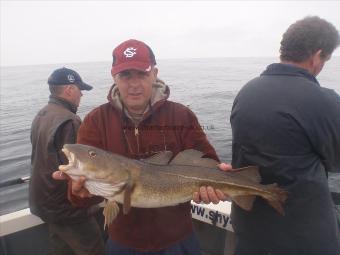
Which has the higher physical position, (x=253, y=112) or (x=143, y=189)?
(x=253, y=112)

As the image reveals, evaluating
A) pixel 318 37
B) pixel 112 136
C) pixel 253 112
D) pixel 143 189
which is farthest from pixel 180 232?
pixel 318 37

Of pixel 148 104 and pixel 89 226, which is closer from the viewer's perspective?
pixel 148 104

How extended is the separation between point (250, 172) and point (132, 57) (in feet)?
4.77

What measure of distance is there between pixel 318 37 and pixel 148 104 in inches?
67.5

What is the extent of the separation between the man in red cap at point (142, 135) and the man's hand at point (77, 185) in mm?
418

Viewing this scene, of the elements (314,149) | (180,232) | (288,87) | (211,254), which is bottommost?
(211,254)

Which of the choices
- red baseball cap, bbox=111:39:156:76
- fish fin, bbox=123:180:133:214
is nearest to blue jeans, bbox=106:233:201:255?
fish fin, bbox=123:180:133:214

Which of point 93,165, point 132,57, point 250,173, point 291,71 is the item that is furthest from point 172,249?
point 291,71

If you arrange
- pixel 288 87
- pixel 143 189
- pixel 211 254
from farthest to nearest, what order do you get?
pixel 211 254
pixel 288 87
pixel 143 189

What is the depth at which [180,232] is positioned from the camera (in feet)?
10.3

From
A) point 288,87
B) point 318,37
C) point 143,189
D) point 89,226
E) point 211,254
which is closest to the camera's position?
point 143,189

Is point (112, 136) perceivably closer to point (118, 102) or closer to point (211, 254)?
point (118, 102)

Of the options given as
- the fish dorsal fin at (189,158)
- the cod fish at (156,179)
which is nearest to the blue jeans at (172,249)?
the cod fish at (156,179)

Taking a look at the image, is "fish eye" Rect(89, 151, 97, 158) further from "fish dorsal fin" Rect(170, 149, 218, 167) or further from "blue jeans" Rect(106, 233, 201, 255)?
"blue jeans" Rect(106, 233, 201, 255)
